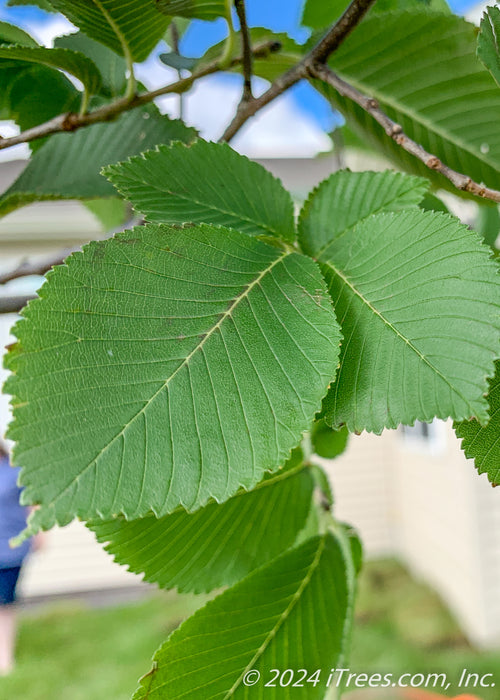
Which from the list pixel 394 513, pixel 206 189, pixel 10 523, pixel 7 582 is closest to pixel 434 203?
pixel 206 189

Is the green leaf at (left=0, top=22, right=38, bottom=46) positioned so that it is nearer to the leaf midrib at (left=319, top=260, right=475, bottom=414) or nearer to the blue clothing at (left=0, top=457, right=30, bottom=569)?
the leaf midrib at (left=319, top=260, right=475, bottom=414)

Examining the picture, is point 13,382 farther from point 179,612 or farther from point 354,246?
point 179,612

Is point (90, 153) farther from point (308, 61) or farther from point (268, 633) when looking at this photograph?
point (268, 633)

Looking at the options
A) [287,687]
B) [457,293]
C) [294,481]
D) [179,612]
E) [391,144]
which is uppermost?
[391,144]

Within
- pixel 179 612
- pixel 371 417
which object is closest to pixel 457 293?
pixel 371 417

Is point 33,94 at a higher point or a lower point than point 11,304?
higher

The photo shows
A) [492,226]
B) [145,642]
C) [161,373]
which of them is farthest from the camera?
[145,642]
